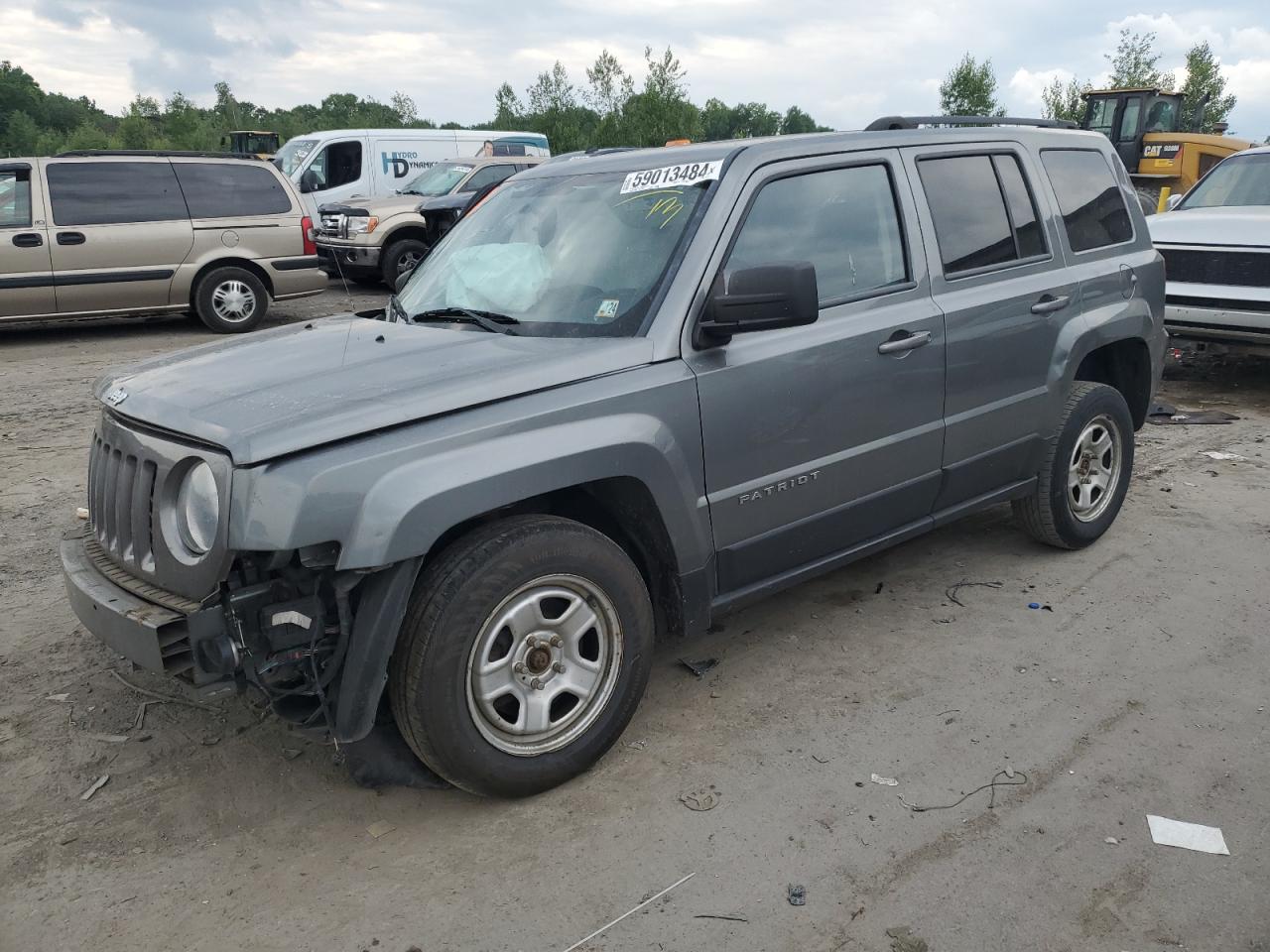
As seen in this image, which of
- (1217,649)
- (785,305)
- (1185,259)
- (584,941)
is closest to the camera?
(584,941)

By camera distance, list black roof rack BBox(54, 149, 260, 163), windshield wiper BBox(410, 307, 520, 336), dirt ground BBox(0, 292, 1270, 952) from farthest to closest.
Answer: black roof rack BBox(54, 149, 260, 163) → windshield wiper BBox(410, 307, 520, 336) → dirt ground BBox(0, 292, 1270, 952)

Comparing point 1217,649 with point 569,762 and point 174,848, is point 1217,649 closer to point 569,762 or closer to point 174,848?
point 569,762

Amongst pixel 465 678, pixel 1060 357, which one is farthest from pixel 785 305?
pixel 1060 357

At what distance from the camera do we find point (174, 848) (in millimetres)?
2887

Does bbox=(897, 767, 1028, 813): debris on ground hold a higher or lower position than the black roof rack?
lower

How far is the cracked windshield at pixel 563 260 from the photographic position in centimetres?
337

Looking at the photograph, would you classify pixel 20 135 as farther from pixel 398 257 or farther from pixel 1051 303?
pixel 1051 303

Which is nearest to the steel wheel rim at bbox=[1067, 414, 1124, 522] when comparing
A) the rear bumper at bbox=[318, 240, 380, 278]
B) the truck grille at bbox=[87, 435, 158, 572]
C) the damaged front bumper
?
the damaged front bumper

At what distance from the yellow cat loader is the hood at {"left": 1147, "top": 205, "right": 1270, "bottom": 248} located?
1001cm

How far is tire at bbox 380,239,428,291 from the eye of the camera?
1383 centimetres

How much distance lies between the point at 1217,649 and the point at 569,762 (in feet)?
8.49

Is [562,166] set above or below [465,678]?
above

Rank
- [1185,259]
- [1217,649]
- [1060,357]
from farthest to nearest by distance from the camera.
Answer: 1. [1185,259]
2. [1060,357]
3. [1217,649]

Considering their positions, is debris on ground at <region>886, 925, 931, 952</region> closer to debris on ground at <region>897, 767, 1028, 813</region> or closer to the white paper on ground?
debris on ground at <region>897, 767, 1028, 813</region>
